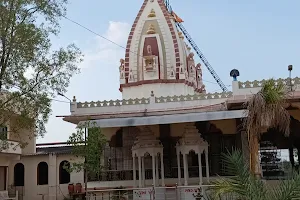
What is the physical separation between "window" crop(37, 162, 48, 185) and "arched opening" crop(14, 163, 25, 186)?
0.82 m

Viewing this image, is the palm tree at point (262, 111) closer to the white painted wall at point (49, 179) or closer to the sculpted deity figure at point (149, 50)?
the sculpted deity figure at point (149, 50)

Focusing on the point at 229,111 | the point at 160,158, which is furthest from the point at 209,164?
the point at 229,111

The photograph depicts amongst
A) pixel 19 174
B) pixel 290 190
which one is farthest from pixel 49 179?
pixel 290 190

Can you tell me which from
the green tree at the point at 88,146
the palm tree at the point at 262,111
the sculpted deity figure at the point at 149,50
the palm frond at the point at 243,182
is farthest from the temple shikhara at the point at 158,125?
the palm frond at the point at 243,182

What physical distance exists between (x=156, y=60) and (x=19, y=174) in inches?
363

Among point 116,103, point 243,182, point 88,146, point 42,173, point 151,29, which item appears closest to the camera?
point 243,182

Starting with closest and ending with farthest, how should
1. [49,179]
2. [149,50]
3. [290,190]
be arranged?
1. [290,190]
2. [149,50]
3. [49,179]

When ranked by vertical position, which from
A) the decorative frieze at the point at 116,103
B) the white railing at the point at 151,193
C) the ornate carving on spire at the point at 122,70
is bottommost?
the white railing at the point at 151,193

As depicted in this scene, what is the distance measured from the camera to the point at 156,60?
2039 centimetres

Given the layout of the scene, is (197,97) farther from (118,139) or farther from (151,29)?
(151,29)

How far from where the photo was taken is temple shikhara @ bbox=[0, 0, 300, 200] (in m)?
13.8

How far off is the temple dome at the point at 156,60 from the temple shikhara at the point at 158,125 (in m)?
0.05

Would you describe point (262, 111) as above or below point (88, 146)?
above

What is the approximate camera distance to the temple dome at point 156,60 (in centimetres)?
2030
